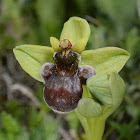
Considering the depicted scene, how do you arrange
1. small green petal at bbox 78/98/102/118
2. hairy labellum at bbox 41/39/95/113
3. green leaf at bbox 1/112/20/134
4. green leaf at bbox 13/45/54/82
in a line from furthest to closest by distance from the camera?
green leaf at bbox 1/112/20/134 → green leaf at bbox 13/45/54/82 → hairy labellum at bbox 41/39/95/113 → small green petal at bbox 78/98/102/118

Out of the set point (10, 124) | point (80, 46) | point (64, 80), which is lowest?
point (10, 124)

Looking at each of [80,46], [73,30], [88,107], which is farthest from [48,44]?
[88,107]

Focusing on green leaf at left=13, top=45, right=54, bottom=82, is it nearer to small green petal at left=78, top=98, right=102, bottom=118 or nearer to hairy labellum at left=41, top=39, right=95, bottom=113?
hairy labellum at left=41, top=39, right=95, bottom=113

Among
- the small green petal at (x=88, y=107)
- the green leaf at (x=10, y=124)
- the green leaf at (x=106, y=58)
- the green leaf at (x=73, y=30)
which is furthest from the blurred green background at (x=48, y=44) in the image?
the small green petal at (x=88, y=107)

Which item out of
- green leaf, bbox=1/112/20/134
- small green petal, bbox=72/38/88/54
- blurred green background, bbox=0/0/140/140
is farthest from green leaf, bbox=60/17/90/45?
green leaf, bbox=1/112/20/134

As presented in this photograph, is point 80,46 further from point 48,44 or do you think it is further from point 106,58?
point 48,44

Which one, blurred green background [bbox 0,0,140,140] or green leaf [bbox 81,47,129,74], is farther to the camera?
blurred green background [bbox 0,0,140,140]

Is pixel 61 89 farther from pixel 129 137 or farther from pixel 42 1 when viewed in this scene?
pixel 42 1
